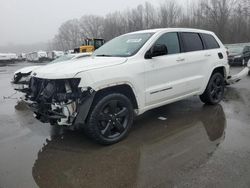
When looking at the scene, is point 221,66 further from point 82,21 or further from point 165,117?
point 82,21

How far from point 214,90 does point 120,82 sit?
324cm

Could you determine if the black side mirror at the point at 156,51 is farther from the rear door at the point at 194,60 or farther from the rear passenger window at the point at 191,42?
the rear passenger window at the point at 191,42

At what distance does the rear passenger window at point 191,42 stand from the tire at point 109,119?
6.98 feet

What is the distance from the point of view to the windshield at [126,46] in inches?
193

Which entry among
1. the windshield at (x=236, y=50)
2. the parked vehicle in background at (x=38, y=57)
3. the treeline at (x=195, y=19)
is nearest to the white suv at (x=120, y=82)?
the windshield at (x=236, y=50)

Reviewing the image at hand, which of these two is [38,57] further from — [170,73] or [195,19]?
[170,73]

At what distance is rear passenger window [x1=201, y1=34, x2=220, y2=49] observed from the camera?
6314 millimetres

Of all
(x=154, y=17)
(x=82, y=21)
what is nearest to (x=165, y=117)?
(x=154, y=17)

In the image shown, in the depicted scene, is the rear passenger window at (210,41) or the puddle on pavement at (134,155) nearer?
the puddle on pavement at (134,155)

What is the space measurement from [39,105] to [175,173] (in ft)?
7.98

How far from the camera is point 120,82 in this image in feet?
14.3

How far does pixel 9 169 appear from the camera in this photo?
3.78 meters

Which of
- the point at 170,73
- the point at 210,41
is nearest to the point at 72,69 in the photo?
the point at 170,73

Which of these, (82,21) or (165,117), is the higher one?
(82,21)
